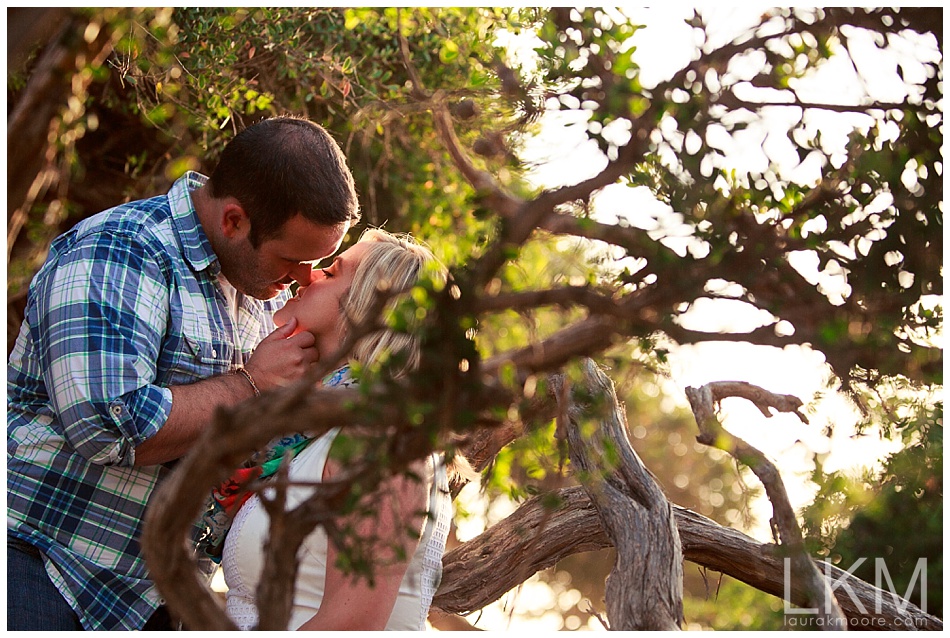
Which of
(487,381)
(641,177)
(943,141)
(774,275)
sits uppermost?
(943,141)

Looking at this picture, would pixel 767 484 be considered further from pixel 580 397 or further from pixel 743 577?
pixel 743 577

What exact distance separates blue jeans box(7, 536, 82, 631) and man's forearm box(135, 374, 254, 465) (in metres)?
0.51

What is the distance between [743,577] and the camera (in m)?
3.98

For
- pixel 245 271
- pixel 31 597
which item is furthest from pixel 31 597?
pixel 245 271

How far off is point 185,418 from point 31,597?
78cm

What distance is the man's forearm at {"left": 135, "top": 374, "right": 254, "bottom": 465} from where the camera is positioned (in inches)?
117

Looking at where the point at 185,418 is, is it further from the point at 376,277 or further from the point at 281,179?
the point at 281,179

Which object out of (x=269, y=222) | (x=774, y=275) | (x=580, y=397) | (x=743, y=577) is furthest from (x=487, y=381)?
(x=743, y=577)

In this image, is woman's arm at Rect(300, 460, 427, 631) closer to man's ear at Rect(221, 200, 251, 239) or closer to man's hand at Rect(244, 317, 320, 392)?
man's hand at Rect(244, 317, 320, 392)

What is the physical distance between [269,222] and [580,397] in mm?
1990

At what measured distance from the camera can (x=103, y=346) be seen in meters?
2.96

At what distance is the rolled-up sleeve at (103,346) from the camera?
2.91m

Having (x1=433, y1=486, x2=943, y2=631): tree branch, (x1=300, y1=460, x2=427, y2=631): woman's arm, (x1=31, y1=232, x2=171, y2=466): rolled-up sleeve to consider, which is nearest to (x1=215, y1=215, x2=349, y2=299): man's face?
(x1=31, y1=232, x2=171, y2=466): rolled-up sleeve

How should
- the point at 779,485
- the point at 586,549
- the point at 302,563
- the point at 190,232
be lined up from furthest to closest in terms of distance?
1. the point at 586,549
2. the point at 190,232
3. the point at 302,563
4. the point at 779,485
